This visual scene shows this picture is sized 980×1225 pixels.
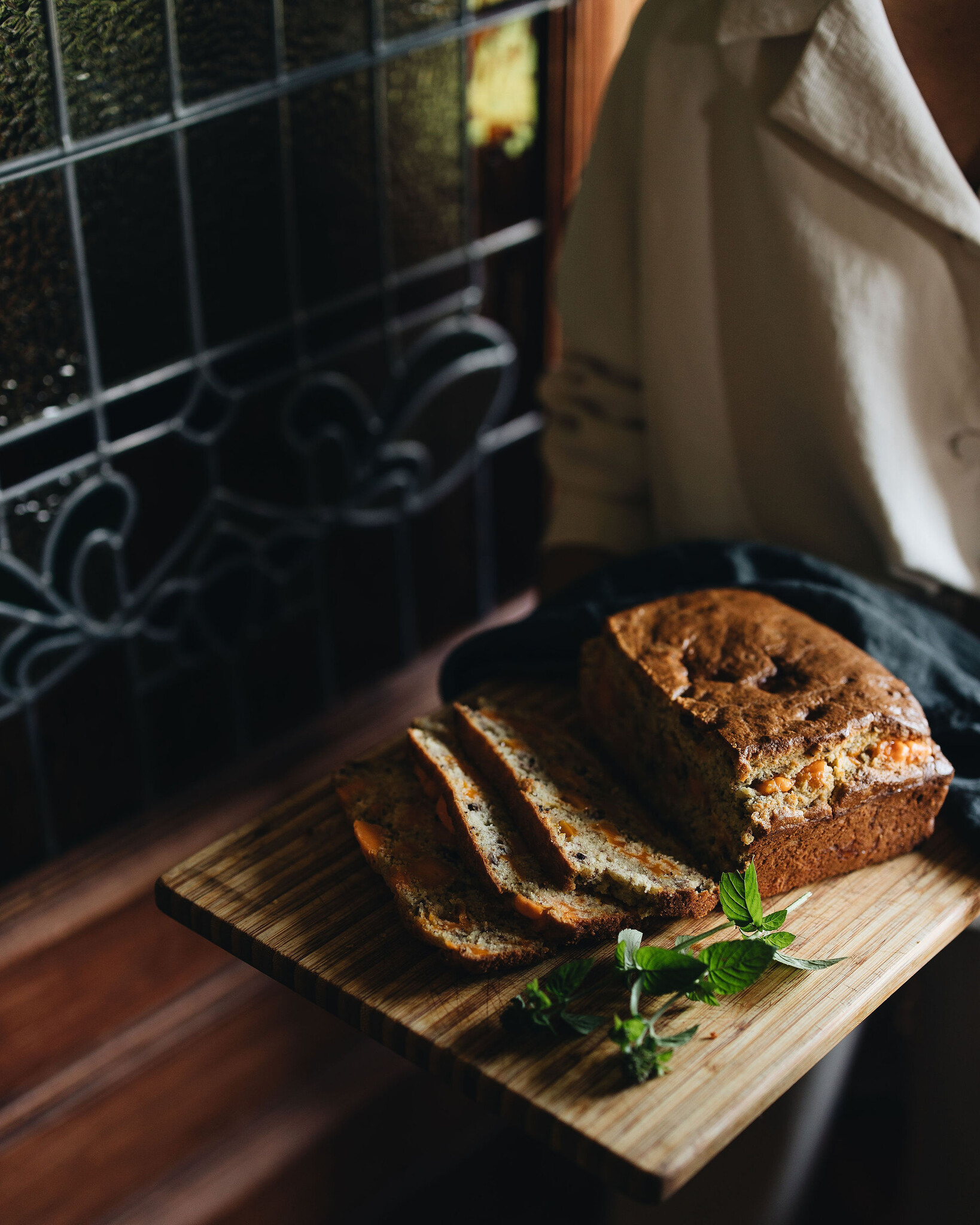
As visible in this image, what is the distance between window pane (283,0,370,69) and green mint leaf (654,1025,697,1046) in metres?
1.22

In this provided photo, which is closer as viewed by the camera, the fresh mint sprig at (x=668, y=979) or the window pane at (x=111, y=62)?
the fresh mint sprig at (x=668, y=979)

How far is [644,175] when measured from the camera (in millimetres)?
1528

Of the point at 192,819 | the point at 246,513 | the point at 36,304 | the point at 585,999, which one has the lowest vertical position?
the point at 192,819

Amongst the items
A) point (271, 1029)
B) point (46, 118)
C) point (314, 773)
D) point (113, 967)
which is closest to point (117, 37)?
point (46, 118)

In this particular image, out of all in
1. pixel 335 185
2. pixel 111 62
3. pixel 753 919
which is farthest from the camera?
pixel 335 185

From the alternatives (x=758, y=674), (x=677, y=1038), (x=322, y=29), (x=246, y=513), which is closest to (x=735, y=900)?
(x=677, y=1038)

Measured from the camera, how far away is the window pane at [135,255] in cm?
141

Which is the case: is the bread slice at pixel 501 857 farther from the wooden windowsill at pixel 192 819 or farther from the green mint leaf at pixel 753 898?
the wooden windowsill at pixel 192 819

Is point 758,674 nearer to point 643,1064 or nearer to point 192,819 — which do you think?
point 643,1064

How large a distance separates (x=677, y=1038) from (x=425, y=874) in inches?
10.9

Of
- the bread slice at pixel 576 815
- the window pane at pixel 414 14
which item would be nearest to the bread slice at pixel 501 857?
the bread slice at pixel 576 815

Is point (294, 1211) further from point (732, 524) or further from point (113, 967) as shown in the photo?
point (732, 524)

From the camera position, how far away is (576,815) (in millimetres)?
1213

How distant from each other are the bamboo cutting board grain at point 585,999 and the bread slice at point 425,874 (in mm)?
27
